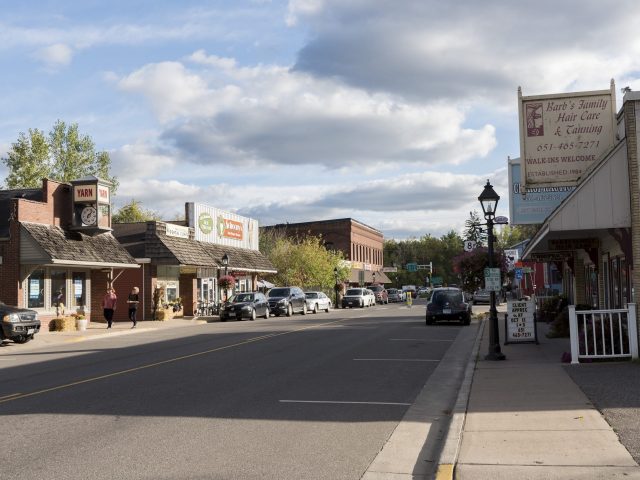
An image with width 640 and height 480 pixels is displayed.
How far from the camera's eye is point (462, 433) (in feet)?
26.8

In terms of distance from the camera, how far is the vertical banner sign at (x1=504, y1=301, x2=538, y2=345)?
19.4 meters

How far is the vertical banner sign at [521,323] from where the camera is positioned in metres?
19.4

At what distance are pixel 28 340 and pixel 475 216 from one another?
405ft

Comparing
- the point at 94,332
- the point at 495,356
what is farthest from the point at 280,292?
the point at 495,356

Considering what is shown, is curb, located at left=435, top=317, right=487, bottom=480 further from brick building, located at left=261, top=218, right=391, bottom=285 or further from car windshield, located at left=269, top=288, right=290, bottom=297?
brick building, located at left=261, top=218, right=391, bottom=285

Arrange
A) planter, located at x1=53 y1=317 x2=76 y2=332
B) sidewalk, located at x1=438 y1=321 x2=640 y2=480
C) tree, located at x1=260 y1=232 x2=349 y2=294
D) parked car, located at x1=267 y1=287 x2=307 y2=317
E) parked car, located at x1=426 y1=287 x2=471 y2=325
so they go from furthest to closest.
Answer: tree, located at x1=260 y1=232 x2=349 y2=294 < parked car, located at x1=267 y1=287 x2=307 y2=317 < parked car, located at x1=426 y1=287 x2=471 y2=325 < planter, located at x1=53 y1=317 x2=76 y2=332 < sidewalk, located at x1=438 y1=321 x2=640 y2=480

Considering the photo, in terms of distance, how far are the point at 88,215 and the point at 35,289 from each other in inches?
164

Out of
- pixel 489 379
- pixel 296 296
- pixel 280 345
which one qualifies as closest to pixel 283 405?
pixel 489 379

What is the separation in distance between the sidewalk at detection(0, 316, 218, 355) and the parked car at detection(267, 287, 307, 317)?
4.86m

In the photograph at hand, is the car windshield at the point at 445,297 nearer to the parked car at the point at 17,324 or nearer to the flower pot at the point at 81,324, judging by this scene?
the flower pot at the point at 81,324

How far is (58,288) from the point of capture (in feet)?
100

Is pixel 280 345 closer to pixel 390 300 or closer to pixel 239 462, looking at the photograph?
pixel 239 462

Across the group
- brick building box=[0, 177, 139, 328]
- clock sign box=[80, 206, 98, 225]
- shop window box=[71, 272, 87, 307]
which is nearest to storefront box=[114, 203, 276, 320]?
brick building box=[0, 177, 139, 328]

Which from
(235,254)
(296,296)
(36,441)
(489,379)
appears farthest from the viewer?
(235,254)
